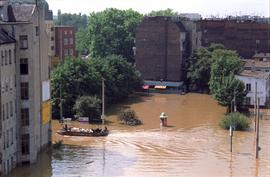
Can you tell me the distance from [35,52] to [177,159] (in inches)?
576

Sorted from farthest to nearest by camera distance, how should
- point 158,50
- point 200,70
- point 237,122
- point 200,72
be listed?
point 158,50 → point 200,72 → point 200,70 → point 237,122

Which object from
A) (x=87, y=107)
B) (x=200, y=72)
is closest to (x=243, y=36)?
(x=200, y=72)

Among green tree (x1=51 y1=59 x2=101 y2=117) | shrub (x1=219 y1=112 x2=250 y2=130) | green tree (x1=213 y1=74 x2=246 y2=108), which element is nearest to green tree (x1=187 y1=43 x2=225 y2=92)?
green tree (x1=213 y1=74 x2=246 y2=108)

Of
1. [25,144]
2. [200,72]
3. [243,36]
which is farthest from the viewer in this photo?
[243,36]

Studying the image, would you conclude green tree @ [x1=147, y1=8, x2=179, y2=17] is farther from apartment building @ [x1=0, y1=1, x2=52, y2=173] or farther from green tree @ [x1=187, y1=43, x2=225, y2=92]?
apartment building @ [x1=0, y1=1, x2=52, y2=173]

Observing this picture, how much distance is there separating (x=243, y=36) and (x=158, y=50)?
23.3 meters

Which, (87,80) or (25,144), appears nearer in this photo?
(25,144)

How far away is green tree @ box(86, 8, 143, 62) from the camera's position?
105938mm

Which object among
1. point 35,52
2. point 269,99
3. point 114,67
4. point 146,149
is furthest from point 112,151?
point 269,99

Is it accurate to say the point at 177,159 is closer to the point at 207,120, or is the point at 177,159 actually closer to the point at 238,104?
the point at 207,120

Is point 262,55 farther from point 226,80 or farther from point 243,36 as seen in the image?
point 226,80

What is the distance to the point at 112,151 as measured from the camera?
167 ft

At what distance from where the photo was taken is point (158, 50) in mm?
95062

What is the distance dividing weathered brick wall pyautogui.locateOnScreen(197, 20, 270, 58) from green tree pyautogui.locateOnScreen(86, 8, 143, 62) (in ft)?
54.1
